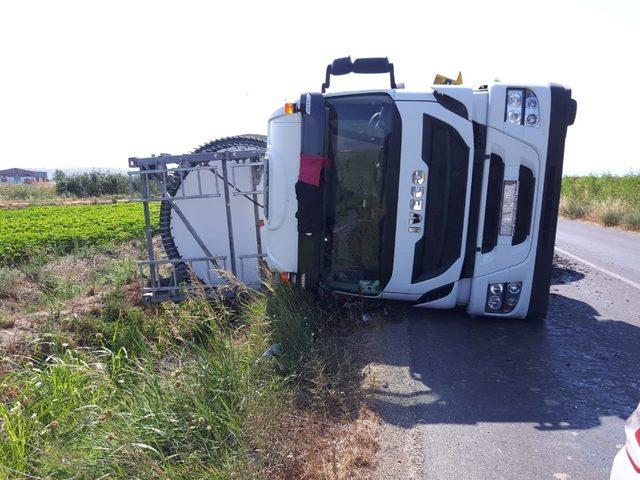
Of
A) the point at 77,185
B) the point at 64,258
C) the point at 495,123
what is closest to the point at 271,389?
the point at 495,123

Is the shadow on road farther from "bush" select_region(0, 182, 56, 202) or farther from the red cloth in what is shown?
"bush" select_region(0, 182, 56, 202)

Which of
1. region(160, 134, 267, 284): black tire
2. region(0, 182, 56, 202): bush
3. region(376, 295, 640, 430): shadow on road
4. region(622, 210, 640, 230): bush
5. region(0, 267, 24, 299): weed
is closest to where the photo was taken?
region(376, 295, 640, 430): shadow on road

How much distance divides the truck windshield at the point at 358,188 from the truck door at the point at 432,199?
179mm

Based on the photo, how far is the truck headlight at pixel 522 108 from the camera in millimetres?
4652

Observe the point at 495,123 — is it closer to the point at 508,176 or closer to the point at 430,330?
the point at 508,176

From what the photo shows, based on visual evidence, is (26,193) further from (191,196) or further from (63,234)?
(191,196)

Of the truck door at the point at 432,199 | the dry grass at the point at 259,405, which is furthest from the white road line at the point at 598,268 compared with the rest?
the dry grass at the point at 259,405

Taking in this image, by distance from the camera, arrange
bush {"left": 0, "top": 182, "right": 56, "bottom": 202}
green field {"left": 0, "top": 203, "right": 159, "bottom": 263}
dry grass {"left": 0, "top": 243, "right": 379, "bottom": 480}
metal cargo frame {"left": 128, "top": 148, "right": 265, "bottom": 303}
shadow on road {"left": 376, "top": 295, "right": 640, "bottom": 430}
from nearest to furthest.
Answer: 1. dry grass {"left": 0, "top": 243, "right": 379, "bottom": 480}
2. shadow on road {"left": 376, "top": 295, "right": 640, "bottom": 430}
3. metal cargo frame {"left": 128, "top": 148, "right": 265, "bottom": 303}
4. green field {"left": 0, "top": 203, "right": 159, "bottom": 263}
5. bush {"left": 0, "top": 182, "right": 56, "bottom": 202}

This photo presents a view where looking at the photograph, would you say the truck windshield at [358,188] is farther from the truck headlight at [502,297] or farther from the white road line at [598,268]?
the white road line at [598,268]

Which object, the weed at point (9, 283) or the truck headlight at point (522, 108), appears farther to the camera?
the weed at point (9, 283)

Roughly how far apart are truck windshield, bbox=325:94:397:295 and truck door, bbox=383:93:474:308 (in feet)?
0.59

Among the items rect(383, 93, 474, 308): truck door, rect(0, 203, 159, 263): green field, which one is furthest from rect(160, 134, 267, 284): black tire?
rect(0, 203, 159, 263): green field

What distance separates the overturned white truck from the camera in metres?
4.71

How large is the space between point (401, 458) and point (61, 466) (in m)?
2.00
